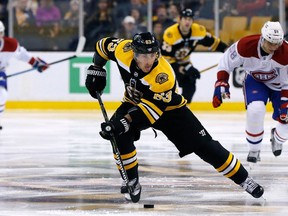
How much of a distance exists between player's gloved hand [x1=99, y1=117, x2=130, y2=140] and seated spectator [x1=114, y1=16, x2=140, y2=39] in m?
8.33

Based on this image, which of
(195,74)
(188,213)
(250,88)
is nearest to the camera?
(188,213)

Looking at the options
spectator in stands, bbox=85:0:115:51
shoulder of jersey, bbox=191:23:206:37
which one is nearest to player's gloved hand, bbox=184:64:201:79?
shoulder of jersey, bbox=191:23:206:37

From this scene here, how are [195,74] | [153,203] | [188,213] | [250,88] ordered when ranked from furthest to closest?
[195,74] → [250,88] → [153,203] → [188,213]

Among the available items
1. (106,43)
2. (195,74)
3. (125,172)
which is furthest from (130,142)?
(195,74)

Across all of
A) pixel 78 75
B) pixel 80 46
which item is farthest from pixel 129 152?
pixel 78 75

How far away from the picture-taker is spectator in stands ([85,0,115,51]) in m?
13.9

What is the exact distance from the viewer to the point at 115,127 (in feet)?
18.4

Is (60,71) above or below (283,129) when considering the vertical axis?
below

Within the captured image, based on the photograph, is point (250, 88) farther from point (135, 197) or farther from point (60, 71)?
point (60, 71)

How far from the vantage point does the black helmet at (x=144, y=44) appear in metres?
5.57

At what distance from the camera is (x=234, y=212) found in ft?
18.0

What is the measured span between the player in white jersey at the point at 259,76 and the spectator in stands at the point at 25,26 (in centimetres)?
675

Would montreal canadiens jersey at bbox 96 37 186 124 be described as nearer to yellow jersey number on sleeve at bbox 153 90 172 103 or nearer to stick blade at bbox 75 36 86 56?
yellow jersey number on sleeve at bbox 153 90 172 103

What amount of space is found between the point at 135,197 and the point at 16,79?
820 cm
